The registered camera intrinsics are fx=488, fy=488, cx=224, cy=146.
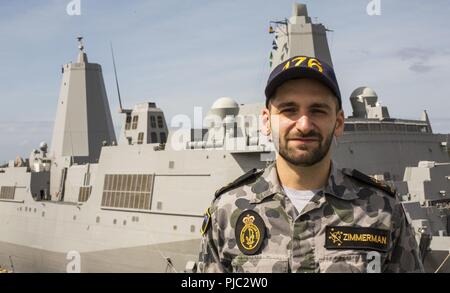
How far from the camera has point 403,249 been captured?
287cm

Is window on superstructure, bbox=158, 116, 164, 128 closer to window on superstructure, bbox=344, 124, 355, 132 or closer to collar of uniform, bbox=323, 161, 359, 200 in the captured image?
window on superstructure, bbox=344, 124, 355, 132

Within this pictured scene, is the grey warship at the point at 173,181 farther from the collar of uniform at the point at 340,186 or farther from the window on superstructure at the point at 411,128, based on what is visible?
the collar of uniform at the point at 340,186

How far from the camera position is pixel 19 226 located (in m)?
27.0

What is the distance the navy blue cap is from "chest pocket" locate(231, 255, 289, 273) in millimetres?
977

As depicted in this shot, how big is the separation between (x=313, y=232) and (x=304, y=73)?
2.99 feet

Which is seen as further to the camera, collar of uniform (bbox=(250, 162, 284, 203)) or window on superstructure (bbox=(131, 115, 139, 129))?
window on superstructure (bbox=(131, 115, 139, 129))

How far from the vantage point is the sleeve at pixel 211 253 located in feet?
9.55

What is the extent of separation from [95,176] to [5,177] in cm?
1021

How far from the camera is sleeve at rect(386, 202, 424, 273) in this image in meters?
2.85

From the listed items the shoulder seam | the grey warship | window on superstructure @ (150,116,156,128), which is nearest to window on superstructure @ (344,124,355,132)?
the grey warship

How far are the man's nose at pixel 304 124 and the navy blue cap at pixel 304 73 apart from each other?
231mm

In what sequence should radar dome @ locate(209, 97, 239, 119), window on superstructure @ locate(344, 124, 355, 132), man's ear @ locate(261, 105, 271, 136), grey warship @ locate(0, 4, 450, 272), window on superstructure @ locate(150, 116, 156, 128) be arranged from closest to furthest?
man's ear @ locate(261, 105, 271, 136), grey warship @ locate(0, 4, 450, 272), window on superstructure @ locate(344, 124, 355, 132), radar dome @ locate(209, 97, 239, 119), window on superstructure @ locate(150, 116, 156, 128)

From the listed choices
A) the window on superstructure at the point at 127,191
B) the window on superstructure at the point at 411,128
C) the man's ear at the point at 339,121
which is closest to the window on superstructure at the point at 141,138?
the window on superstructure at the point at 127,191

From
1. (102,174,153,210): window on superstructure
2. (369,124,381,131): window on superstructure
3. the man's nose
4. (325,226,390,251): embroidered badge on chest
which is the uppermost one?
(369,124,381,131): window on superstructure
